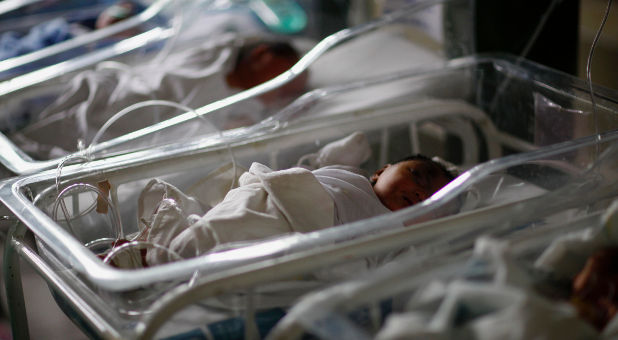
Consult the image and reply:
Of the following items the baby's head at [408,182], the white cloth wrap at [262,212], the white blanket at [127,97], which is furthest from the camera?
the white blanket at [127,97]

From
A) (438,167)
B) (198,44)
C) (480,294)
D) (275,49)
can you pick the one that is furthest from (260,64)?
(480,294)

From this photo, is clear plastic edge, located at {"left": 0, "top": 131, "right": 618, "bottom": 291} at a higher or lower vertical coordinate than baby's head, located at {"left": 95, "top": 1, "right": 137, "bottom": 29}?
lower

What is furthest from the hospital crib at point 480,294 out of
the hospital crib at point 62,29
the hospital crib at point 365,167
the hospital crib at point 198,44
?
the hospital crib at point 62,29

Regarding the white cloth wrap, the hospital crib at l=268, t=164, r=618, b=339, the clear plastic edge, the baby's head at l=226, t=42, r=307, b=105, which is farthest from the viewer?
the baby's head at l=226, t=42, r=307, b=105

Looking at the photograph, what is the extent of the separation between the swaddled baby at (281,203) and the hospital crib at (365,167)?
0.09 m

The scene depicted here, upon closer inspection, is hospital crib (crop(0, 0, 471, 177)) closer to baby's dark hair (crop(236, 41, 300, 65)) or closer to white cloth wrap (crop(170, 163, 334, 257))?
baby's dark hair (crop(236, 41, 300, 65))

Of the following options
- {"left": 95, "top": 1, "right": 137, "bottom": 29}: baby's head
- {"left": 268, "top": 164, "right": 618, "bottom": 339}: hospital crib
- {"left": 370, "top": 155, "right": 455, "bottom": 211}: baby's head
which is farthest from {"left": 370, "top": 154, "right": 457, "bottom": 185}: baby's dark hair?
{"left": 95, "top": 1, "right": 137, "bottom": 29}: baby's head

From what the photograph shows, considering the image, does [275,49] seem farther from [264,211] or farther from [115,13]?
[264,211]

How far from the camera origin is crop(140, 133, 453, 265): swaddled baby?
115 cm

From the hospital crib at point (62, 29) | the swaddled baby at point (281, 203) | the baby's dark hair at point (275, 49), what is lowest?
the swaddled baby at point (281, 203)

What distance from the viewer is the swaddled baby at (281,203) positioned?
3.76 feet

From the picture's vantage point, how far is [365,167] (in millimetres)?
1715

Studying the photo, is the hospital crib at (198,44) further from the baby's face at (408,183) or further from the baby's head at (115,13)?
the baby's face at (408,183)

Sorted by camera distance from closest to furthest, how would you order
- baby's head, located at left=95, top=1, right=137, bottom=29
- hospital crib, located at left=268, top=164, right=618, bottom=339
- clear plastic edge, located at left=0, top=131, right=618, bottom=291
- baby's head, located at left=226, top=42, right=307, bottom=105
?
hospital crib, located at left=268, top=164, right=618, bottom=339 → clear plastic edge, located at left=0, top=131, right=618, bottom=291 → baby's head, located at left=226, top=42, right=307, bottom=105 → baby's head, located at left=95, top=1, right=137, bottom=29
